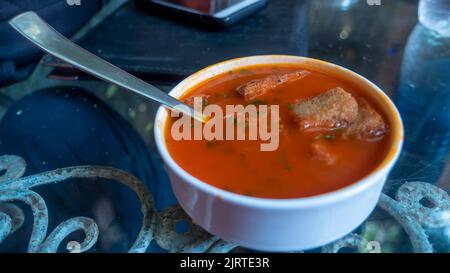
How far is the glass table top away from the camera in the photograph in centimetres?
63

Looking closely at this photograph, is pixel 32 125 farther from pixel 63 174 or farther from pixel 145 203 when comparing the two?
pixel 145 203

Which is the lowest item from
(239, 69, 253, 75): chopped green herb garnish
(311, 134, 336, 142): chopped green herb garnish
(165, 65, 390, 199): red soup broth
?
(165, 65, 390, 199): red soup broth

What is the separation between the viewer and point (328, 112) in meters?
0.62

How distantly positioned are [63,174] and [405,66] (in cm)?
78

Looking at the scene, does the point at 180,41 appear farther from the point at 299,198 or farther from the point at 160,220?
the point at 299,198

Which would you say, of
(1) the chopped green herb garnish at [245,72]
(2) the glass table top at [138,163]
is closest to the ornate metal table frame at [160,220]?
(2) the glass table top at [138,163]

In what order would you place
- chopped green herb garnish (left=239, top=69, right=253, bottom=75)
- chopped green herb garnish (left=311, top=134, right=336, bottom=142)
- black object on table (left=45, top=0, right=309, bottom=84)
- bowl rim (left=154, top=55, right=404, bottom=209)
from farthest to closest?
black object on table (left=45, top=0, right=309, bottom=84), chopped green herb garnish (left=239, top=69, right=253, bottom=75), chopped green herb garnish (left=311, top=134, right=336, bottom=142), bowl rim (left=154, top=55, right=404, bottom=209)

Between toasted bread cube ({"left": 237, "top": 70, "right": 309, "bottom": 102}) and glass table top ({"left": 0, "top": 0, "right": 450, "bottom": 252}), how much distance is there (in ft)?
0.68

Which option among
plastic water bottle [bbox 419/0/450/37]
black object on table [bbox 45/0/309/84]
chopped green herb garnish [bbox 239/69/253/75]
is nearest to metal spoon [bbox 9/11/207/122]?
chopped green herb garnish [bbox 239/69/253/75]

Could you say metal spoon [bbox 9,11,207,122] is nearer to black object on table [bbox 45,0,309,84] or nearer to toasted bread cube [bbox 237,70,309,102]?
toasted bread cube [bbox 237,70,309,102]

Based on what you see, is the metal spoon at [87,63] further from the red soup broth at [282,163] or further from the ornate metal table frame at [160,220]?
the ornate metal table frame at [160,220]

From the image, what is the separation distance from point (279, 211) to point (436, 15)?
35.6 inches

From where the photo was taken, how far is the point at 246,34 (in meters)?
1.05
